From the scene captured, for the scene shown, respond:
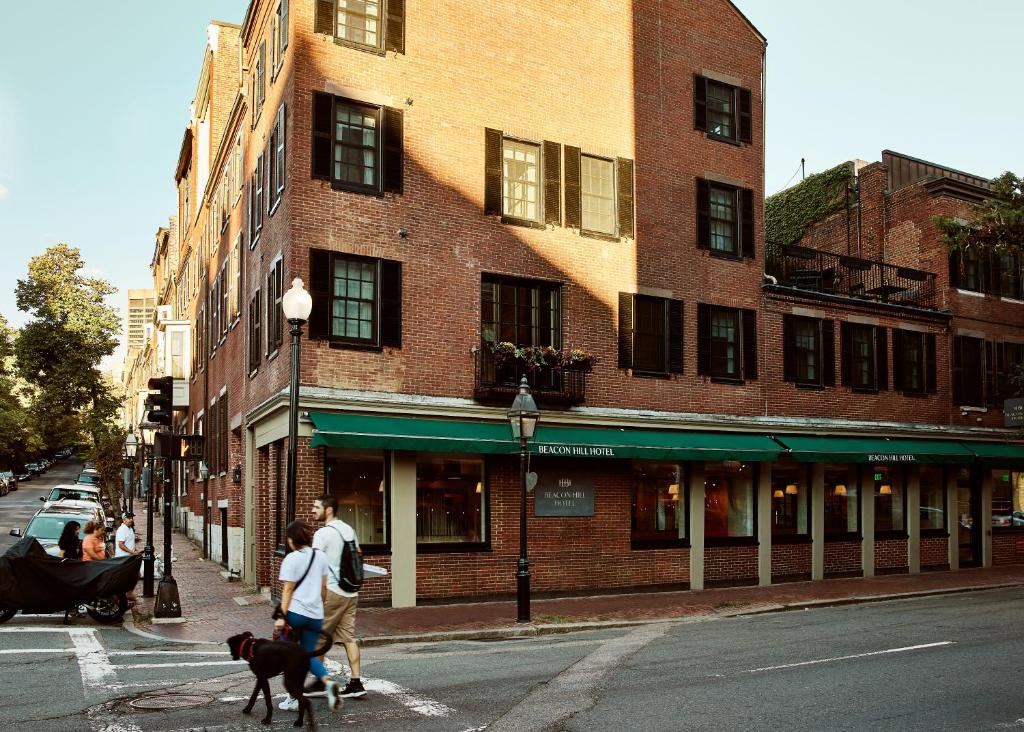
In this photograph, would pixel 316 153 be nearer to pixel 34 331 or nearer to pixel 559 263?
pixel 559 263

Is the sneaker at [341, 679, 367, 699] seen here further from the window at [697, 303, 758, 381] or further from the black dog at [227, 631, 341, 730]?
the window at [697, 303, 758, 381]

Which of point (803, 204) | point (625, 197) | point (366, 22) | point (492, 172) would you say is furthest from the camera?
point (803, 204)

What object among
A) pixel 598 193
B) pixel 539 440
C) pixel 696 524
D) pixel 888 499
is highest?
pixel 598 193

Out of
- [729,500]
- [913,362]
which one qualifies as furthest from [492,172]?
[913,362]

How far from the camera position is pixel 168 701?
9.41 metres

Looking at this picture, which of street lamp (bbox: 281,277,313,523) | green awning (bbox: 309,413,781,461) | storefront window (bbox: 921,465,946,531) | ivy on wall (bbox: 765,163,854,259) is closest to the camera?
street lamp (bbox: 281,277,313,523)

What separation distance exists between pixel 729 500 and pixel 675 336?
4.15 metres

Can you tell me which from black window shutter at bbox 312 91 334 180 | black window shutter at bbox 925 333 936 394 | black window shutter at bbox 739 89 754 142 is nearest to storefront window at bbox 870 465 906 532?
black window shutter at bbox 925 333 936 394

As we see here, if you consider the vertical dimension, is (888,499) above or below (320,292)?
below

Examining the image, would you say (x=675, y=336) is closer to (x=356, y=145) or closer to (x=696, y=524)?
(x=696, y=524)

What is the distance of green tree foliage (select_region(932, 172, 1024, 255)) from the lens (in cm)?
2330

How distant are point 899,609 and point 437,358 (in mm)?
10023

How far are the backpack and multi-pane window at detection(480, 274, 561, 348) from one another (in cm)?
1112

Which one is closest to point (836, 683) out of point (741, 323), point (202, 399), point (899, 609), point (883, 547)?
point (899, 609)
